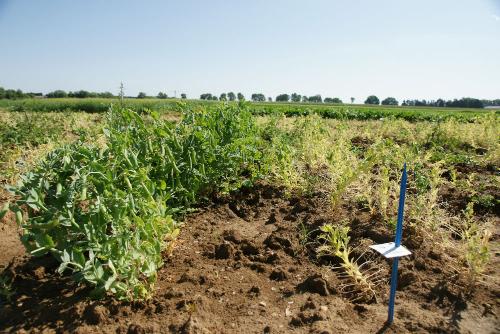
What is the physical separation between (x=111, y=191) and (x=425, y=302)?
2.15 m

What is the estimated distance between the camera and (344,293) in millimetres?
2453

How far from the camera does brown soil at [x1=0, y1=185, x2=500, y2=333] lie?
2111mm

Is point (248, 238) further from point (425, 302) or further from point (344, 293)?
point (425, 302)

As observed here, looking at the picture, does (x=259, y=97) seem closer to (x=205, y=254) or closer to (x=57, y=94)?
(x=57, y=94)

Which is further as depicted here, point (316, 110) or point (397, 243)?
point (316, 110)

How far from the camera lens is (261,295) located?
2.44 meters

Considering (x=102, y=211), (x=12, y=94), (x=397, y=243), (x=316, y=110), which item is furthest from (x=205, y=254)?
(x=12, y=94)

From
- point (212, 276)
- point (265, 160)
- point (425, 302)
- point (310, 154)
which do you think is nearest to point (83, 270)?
point (212, 276)

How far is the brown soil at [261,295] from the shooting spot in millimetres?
2111

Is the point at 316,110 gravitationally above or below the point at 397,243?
above

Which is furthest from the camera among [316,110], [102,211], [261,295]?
[316,110]

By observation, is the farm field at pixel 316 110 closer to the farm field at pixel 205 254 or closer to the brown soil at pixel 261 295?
the farm field at pixel 205 254

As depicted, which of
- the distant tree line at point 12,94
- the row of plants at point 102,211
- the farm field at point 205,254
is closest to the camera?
the row of plants at point 102,211

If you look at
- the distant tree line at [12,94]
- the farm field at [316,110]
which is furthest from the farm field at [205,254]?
the distant tree line at [12,94]
